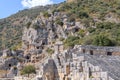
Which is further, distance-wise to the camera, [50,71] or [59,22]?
[59,22]

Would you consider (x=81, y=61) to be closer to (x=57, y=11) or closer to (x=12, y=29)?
(x=57, y=11)

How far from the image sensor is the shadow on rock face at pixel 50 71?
2971cm

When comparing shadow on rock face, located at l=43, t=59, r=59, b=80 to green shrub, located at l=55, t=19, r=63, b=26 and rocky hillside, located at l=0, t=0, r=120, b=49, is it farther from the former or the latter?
green shrub, located at l=55, t=19, r=63, b=26

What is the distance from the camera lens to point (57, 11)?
102 metres

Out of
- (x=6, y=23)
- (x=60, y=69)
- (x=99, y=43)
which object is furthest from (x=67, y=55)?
(x=6, y=23)

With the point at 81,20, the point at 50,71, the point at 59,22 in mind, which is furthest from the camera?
the point at 59,22

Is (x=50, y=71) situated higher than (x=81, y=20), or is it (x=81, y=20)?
(x=81, y=20)

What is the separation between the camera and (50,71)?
30.0 metres

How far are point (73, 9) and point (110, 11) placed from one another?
38.0 ft

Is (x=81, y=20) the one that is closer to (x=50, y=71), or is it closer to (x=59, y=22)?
(x=59, y=22)

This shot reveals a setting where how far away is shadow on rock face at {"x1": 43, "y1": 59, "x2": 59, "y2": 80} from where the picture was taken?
29.7 metres

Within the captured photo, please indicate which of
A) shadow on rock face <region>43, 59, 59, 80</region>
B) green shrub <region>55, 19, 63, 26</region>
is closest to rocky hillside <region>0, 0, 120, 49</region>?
green shrub <region>55, 19, 63, 26</region>

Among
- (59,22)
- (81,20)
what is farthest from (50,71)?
(59,22)

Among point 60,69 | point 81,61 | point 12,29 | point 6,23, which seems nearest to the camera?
point 81,61
